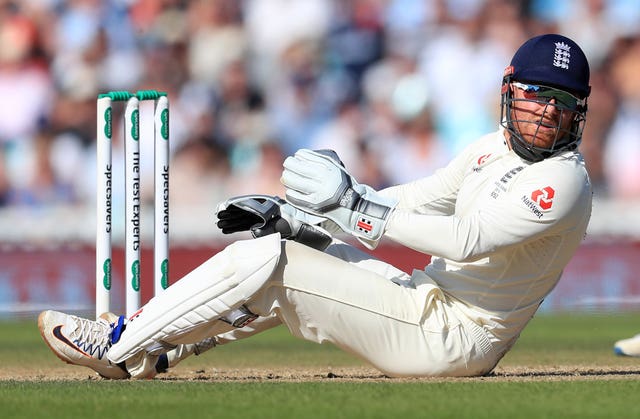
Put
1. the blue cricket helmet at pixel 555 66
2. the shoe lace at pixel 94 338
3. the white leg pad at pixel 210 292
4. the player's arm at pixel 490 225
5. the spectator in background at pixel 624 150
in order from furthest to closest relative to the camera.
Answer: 1. the spectator in background at pixel 624 150
2. the shoe lace at pixel 94 338
3. the blue cricket helmet at pixel 555 66
4. the white leg pad at pixel 210 292
5. the player's arm at pixel 490 225

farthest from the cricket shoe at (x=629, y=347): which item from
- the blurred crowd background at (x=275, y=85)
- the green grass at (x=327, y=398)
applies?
the blurred crowd background at (x=275, y=85)

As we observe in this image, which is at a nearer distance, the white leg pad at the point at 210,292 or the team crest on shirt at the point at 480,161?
the white leg pad at the point at 210,292

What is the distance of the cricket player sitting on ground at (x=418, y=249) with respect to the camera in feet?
13.7

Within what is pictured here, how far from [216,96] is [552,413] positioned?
8.78 m

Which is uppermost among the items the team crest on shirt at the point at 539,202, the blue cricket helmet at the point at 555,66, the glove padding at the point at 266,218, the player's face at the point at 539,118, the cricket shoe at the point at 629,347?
the blue cricket helmet at the point at 555,66

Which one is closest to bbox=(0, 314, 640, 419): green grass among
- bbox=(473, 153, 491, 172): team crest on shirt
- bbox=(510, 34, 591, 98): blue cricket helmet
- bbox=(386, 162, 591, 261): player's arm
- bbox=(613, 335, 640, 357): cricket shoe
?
bbox=(386, 162, 591, 261): player's arm

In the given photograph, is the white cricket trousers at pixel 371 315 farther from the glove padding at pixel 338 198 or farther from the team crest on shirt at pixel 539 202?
the team crest on shirt at pixel 539 202

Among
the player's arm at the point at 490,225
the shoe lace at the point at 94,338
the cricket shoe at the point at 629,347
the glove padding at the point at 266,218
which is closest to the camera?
the player's arm at the point at 490,225

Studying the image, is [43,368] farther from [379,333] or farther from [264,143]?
[264,143]

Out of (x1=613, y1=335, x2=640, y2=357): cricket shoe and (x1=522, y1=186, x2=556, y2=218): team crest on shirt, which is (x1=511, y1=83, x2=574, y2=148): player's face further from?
(x1=613, y1=335, x2=640, y2=357): cricket shoe

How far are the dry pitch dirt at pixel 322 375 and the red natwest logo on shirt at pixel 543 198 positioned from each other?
790 millimetres

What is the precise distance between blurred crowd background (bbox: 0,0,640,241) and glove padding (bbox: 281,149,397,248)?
23.4 ft

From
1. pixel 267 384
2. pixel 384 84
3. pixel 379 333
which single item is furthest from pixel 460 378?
pixel 384 84

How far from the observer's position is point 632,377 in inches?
190
